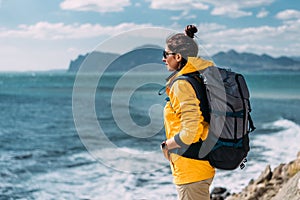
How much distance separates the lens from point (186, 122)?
3131mm

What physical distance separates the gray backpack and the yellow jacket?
45 mm

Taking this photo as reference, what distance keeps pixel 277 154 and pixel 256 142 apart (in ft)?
8.35

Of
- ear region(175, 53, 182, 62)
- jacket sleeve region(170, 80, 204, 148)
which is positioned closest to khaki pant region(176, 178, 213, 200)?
jacket sleeve region(170, 80, 204, 148)

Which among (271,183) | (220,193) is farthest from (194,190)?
(220,193)

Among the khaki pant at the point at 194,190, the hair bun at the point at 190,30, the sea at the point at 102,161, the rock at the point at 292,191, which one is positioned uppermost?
the hair bun at the point at 190,30

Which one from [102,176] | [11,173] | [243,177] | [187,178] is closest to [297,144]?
[243,177]

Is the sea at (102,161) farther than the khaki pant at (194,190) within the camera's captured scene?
Yes

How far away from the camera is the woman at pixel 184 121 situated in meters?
3.11

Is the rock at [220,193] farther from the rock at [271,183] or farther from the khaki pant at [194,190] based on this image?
the khaki pant at [194,190]

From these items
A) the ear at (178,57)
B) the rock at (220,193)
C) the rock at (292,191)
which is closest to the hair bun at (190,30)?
the ear at (178,57)

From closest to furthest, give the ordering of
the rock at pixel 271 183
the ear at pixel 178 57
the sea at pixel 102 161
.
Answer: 1. the ear at pixel 178 57
2. the rock at pixel 271 183
3. the sea at pixel 102 161

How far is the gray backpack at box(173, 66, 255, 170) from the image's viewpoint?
3088mm

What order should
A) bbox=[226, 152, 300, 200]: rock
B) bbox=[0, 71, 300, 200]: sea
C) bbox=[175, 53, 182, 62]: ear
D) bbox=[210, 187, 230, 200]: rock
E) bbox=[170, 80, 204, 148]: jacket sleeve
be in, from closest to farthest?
1. bbox=[170, 80, 204, 148]: jacket sleeve
2. bbox=[175, 53, 182, 62]: ear
3. bbox=[226, 152, 300, 200]: rock
4. bbox=[210, 187, 230, 200]: rock
5. bbox=[0, 71, 300, 200]: sea

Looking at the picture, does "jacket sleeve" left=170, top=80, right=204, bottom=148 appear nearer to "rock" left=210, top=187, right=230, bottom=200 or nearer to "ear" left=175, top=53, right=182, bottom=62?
"ear" left=175, top=53, right=182, bottom=62
